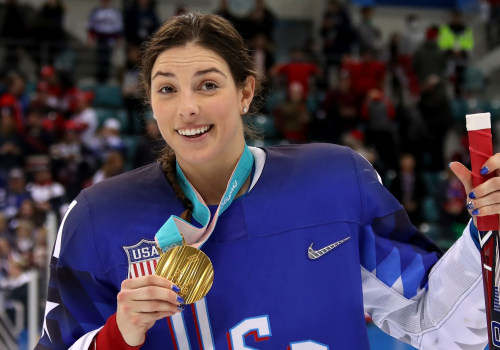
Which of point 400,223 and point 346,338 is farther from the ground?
point 400,223

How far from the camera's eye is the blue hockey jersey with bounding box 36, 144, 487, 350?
1.88 m

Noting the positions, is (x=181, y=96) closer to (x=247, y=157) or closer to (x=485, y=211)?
(x=247, y=157)

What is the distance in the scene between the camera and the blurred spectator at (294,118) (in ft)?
27.3

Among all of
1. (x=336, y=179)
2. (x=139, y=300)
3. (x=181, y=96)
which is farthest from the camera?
(x=336, y=179)

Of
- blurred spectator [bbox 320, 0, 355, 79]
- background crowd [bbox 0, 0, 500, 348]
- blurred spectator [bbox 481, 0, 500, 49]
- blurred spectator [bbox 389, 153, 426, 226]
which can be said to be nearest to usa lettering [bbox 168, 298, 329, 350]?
background crowd [bbox 0, 0, 500, 348]

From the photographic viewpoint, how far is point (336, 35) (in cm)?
1013

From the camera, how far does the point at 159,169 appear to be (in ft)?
6.82

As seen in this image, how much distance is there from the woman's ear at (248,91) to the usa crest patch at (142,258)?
0.47 m

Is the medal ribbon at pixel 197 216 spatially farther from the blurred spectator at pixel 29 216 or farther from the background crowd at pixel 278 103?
the background crowd at pixel 278 103

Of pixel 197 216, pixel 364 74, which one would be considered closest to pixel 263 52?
pixel 364 74

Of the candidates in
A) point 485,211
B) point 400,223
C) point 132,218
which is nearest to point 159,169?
point 132,218

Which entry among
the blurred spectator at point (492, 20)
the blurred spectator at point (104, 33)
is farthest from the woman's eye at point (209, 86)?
the blurred spectator at point (492, 20)

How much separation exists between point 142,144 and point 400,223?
195 inches

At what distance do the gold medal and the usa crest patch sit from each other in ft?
0.79
